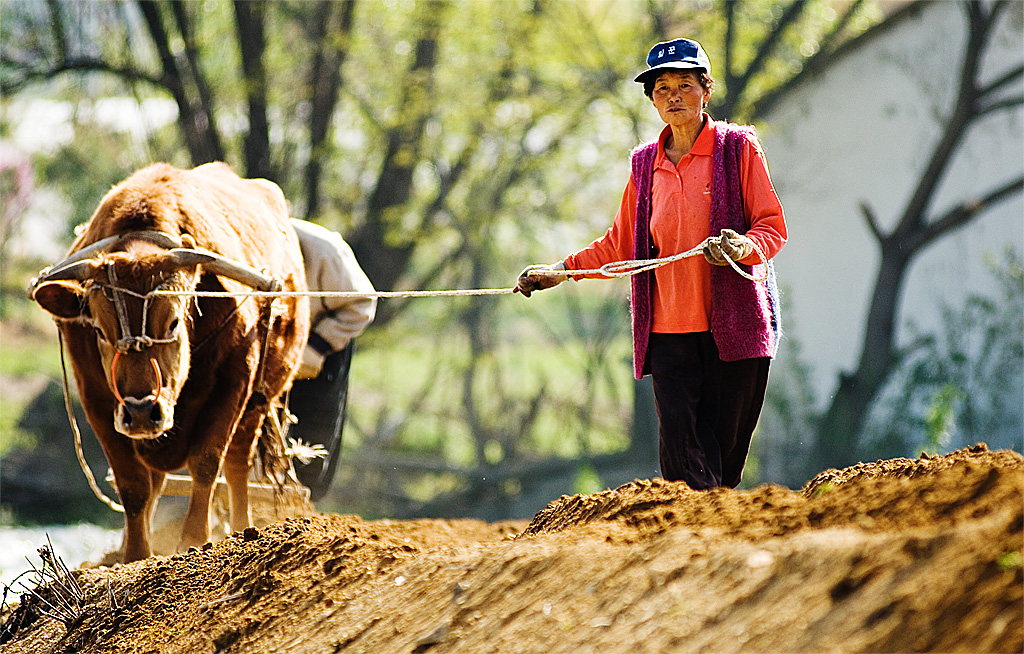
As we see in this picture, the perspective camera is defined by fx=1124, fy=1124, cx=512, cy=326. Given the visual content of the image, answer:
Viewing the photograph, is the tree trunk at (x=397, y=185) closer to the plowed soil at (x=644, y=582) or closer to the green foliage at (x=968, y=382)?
the green foliage at (x=968, y=382)

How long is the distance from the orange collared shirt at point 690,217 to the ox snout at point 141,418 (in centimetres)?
209

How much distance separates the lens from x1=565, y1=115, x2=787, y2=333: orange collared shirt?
4098 millimetres

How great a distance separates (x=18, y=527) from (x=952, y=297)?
11.1 m

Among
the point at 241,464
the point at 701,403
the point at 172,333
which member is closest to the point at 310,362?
the point at 241,464

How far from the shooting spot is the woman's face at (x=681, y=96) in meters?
4.14

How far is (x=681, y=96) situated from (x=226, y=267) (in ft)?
7.18

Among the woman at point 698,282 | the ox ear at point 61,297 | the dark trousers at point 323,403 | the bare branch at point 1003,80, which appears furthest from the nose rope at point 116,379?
the bare branch at point 1003,80

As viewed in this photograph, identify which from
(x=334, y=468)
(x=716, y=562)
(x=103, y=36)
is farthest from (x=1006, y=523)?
(x=103, y=36)

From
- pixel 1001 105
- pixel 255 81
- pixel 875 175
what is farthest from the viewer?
pixel 255 81

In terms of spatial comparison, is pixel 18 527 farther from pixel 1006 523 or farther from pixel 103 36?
pixel 1006 523

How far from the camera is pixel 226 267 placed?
5047mm

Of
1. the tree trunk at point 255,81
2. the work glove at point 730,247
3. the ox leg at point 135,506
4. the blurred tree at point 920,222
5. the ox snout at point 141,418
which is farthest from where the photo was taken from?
the tree trunk at point 255,81

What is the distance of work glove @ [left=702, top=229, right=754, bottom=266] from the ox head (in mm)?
2318

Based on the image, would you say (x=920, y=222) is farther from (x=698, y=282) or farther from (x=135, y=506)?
(x=135, y=506)
